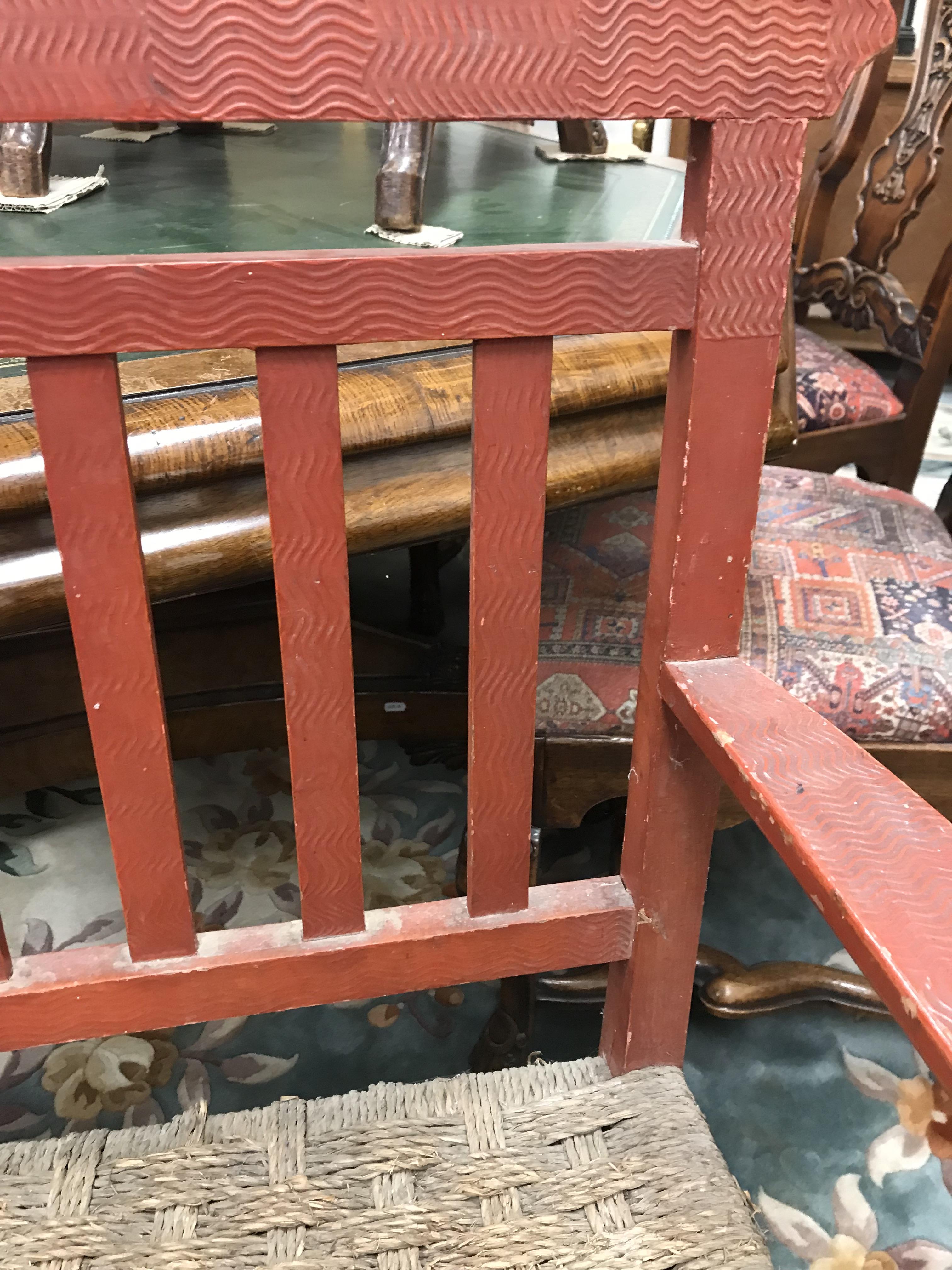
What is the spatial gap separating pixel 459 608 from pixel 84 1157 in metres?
1.21

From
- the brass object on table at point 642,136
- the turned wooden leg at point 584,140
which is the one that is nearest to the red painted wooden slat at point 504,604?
the turned wooden leg at point 584,140

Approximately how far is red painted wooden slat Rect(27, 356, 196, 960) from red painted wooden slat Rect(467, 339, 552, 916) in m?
0.15

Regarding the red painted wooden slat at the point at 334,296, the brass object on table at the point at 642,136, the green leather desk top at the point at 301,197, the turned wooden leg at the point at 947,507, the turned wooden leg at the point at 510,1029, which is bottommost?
the turned wooden leg at the point at 510,1029

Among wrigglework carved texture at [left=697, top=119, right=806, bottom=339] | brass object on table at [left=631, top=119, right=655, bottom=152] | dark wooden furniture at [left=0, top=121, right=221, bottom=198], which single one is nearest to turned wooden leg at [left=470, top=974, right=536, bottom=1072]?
wrigglework carved texture at [left=697, top=119, right=806, bottom=339]

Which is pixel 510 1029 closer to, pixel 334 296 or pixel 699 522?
pixel 699 522

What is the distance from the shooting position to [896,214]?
1.39m

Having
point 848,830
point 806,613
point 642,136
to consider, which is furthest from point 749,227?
point 642,136

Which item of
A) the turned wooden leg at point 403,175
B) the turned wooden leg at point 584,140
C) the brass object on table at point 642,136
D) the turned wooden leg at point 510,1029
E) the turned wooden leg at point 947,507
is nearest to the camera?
the turned wooden leg at point 403,175

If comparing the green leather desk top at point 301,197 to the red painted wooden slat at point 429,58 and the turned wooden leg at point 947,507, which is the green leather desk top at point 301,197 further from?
the turned wooden leg at point 947,507

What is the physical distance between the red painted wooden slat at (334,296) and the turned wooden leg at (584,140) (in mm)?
1058

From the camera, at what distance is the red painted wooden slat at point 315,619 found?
0.41 m

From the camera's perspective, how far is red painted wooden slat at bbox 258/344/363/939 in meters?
0.41

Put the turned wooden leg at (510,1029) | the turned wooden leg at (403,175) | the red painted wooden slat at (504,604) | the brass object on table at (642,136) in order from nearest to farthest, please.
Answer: the red painted wooden slat at (504,604), the turned wooden leg at (403,175), the turned wooden leg at (510,1029), the brass object on table at (642,136)

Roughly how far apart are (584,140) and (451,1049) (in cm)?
118
